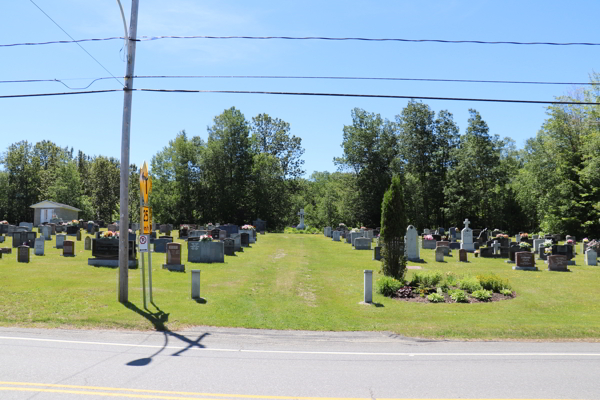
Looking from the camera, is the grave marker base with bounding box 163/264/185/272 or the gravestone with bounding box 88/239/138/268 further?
the gravestone with bounding box 88/239/138/268

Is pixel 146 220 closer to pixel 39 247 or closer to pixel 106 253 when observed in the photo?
pixel 106 253

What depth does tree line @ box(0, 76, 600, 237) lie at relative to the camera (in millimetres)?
48656

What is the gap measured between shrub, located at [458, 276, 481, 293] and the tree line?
121 feet

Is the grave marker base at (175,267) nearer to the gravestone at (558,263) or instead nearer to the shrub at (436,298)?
the shrub at (436,298)

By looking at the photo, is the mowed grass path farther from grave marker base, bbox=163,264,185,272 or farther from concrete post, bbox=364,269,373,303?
grave marker base, bbox=163,264,185,272

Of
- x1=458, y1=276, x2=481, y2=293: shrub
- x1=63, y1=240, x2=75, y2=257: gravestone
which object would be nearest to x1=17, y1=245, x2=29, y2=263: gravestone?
x1=63, y1=240, x2=75, y2=257: gravestone

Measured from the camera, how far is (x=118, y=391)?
19.2 ft

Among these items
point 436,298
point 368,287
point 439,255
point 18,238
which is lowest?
point 436,298

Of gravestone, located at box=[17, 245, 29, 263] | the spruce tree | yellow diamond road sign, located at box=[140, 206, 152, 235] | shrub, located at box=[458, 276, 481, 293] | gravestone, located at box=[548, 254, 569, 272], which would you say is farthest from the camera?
gravestone, located at box=[548, 254, 569, 272]

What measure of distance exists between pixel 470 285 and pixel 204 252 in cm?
1228

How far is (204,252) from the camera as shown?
2209cm

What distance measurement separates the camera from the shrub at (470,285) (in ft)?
49.0

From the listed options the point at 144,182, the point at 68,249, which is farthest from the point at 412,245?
the point at 68,249

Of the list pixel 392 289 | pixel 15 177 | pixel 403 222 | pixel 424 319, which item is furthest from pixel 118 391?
pixel 15 177
